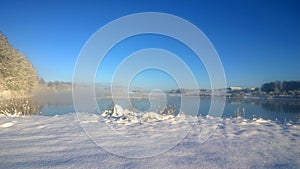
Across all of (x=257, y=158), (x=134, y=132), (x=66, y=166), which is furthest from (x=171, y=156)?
(x=134, y=132)

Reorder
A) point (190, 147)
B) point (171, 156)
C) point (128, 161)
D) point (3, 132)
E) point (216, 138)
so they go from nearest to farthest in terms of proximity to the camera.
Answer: point (128, 161)
point (171, 156)
point (190, 147)
point (216, 138)
point (3, 132)

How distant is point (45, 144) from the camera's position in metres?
4.58

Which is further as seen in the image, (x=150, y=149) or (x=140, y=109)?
(x=140, y=109)

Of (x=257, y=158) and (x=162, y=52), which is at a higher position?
(x=162, y=52)

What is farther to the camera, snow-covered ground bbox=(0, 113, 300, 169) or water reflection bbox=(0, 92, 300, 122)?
water reflection bbox=(0, 92, 300, 122)

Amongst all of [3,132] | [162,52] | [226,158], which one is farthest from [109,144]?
[162,52]

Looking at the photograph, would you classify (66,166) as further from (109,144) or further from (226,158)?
(226,158)

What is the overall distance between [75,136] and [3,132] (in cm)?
224

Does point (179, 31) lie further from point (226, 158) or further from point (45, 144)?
point (45, 144)

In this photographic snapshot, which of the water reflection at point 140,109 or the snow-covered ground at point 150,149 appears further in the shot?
the water reflection at point 140,109

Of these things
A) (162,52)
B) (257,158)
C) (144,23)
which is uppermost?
(144,23)

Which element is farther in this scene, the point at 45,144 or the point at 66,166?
the point at 45,144

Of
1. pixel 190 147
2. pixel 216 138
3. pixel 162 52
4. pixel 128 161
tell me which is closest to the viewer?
pixel 128 161

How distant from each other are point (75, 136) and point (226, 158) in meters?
3.72
